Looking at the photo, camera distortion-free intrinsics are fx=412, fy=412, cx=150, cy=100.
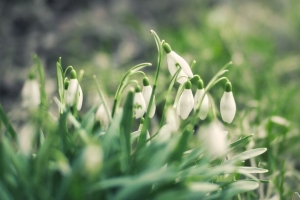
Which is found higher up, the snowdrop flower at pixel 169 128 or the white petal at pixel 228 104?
the white petal at pixel 228 104

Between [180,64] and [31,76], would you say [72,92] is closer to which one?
[31,76]

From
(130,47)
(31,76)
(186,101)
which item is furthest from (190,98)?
(130,47)

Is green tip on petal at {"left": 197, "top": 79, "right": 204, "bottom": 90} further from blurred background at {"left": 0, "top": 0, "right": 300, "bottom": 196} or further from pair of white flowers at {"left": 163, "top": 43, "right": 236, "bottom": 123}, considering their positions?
blurred background at {"left": 0, "top": 0, "right": 300, "bottom": 196}

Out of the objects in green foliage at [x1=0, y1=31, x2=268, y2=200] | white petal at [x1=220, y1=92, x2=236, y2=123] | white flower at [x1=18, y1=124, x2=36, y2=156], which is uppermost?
white petal at [x1=220, y1=92, x2=236, y2=123]

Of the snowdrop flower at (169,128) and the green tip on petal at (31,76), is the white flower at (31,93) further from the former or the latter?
the snowdrop flower at (169,128)

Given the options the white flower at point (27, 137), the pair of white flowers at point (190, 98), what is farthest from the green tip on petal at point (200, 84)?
the white flower at point (27, 137)

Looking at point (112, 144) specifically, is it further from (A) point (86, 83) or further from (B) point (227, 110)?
(A) point (86, 83)

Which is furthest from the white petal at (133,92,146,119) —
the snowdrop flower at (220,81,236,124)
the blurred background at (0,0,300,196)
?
the blurred background at (0,0,300,196)
